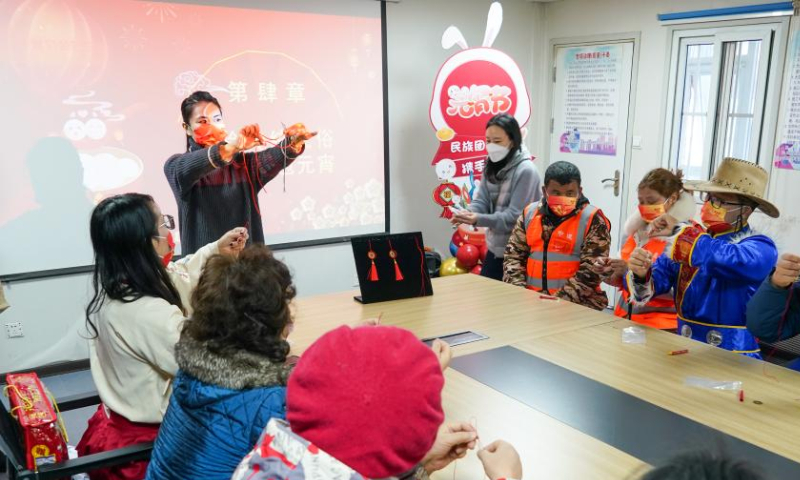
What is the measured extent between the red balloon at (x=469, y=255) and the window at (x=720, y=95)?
1693 millimetres

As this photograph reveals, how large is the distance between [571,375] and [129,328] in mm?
1320

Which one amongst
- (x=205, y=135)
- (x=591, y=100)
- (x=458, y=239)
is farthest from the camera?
(x=591, y=100)

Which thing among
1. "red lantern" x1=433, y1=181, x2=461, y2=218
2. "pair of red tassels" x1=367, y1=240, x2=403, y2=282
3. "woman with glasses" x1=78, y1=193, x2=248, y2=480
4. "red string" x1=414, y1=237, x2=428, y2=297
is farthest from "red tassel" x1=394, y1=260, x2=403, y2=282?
"red lantern" x1=433, y1=181, x2=461, y2=218

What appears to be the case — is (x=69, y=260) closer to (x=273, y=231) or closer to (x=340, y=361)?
(x=273, y=231)

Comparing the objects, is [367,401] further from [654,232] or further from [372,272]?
[654,232]

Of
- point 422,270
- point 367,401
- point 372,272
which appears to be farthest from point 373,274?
point 367,401

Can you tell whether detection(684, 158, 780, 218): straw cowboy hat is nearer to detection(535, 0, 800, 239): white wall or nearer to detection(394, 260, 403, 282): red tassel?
detection(394, 260, 403, 282): red tassel

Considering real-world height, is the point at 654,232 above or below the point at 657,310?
above

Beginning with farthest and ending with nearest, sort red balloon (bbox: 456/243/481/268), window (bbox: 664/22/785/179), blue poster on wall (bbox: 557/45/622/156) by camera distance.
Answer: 1. blue poster on wall (bbox: 557/45/622/156)
2. red balloon (bbox: 456/243/481/268)
3. window (bbox: 664/22/785/179)

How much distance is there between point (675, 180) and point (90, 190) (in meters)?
3.26

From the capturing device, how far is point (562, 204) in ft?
9.70

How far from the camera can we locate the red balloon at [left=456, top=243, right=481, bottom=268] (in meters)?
4.75

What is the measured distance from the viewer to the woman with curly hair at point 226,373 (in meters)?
1.34

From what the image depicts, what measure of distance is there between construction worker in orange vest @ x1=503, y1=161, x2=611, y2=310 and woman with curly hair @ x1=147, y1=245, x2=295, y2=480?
5.87ft
